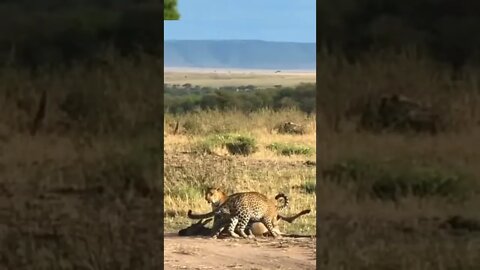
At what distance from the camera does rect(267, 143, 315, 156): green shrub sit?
10531mm

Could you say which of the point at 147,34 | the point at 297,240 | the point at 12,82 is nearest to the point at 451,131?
the point at 147,34

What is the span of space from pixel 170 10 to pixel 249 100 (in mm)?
8285

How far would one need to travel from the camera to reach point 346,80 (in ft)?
9.52

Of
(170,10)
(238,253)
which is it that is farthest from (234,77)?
(238,253)

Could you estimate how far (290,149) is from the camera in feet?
34.8

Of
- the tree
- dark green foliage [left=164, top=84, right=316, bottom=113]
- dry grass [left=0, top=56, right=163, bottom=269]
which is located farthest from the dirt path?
dark green foliage [left=164, top=84, right=316, bottom=113]

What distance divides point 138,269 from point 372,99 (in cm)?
97

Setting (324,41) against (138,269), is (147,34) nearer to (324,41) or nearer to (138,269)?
(324,41)

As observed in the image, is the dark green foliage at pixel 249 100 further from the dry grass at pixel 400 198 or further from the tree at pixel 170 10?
the dry grass at pixel 400 198

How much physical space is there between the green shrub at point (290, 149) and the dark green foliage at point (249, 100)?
304cm

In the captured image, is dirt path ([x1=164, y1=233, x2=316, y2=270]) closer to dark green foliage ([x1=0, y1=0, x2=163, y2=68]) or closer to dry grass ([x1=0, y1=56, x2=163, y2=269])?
dry grass ([x1=0, y1=56, x2=163, y2=269])

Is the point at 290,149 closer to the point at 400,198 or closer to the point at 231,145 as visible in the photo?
the point at 231,145

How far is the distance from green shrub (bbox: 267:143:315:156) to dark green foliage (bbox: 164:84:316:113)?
3036mm

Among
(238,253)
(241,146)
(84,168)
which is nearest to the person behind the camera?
(84,168)
